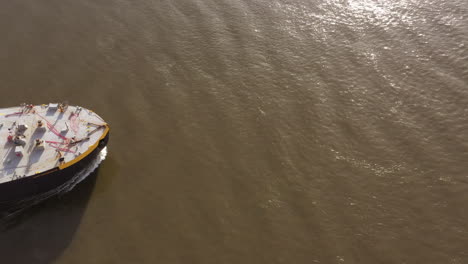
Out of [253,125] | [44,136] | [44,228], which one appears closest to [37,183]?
[44,228]

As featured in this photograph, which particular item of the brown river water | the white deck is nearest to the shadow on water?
the brown river water

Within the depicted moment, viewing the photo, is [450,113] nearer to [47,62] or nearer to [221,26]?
[221,26]

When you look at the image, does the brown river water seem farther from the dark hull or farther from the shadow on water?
the dark hull

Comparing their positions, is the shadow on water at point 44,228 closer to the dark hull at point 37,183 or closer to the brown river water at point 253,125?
the brown river water at point 253,125

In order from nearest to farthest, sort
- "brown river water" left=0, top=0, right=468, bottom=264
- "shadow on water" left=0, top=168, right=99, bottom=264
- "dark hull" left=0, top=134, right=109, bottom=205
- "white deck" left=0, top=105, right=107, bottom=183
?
"shadow on water" left=0, top=168, right=99, bottom=264, "dark hull" left=0, top=134, right=109, bottom=205, "brown river water" left=0, top=0, right=468, bottom=264, "white deck" left=0, top=105, right=107, bottom=183

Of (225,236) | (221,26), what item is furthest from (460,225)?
(221,26)

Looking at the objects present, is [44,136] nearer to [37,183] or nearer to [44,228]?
[37,183]

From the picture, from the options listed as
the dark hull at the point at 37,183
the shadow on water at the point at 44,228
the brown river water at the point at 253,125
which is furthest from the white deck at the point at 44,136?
the shadow on water at the point at 44,228
